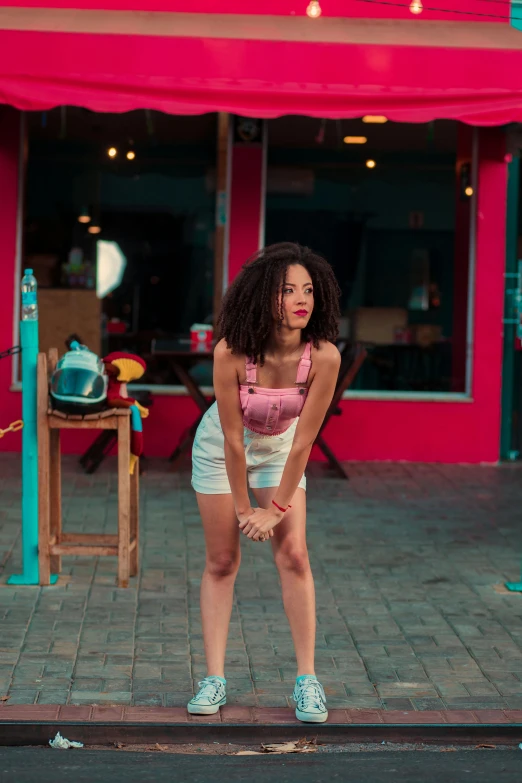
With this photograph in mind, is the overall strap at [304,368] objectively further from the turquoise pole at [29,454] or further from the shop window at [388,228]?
the shop window at [388,228]

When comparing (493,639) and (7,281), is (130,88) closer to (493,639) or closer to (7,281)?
(7,281)

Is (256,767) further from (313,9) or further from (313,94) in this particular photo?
(313,9)

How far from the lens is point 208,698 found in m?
4.48

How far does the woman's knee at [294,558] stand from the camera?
4.45 m

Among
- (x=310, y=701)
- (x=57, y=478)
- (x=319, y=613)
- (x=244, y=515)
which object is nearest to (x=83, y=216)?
(x=57, y=478)

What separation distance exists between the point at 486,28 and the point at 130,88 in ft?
9.76

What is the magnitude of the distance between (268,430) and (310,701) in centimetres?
101

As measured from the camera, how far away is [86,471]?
30.2 feet

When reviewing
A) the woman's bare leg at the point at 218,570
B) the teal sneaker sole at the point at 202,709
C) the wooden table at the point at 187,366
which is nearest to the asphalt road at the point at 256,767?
the teal sneaker sole at the point at 202,709

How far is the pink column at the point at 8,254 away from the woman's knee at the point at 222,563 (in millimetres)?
5650

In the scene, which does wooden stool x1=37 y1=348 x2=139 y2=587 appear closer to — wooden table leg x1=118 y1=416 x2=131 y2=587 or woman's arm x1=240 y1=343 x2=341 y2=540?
wooden table leg x1=118 y1=416 x2=131 y2=587

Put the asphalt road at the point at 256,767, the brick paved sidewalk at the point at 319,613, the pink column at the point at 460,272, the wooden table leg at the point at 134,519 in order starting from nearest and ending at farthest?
1. the asphalt road at the point at 256,767
2. the brick paved sidewalk at the point at 319,613
3. the wooden table leg at the point at 134,519
4. the pink column at the point at 460,272

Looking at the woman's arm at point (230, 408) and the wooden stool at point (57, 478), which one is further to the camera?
the wooden stool at point (57, 478)

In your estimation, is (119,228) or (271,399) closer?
(271,399)
